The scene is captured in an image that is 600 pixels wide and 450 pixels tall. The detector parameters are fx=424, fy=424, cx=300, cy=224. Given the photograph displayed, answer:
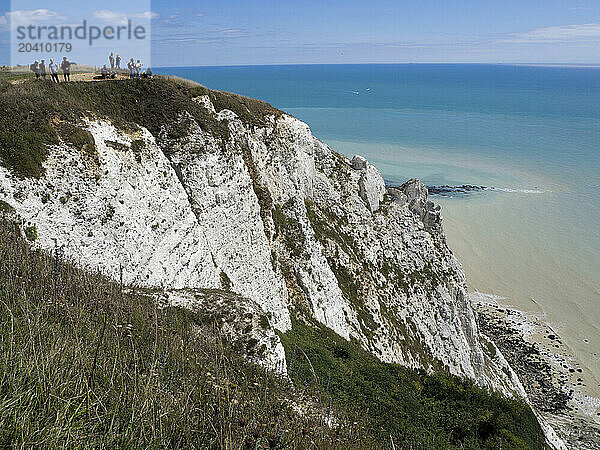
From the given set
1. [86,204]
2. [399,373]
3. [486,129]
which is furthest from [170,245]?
[486,129]

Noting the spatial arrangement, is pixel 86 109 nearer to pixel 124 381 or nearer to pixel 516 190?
pixel 124 381

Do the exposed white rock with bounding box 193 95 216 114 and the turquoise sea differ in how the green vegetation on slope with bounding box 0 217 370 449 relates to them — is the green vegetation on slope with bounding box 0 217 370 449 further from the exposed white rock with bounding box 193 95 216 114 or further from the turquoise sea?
the turquoise sea

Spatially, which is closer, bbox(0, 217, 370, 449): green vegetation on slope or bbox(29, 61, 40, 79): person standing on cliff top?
bbox(0, 217, 370, 449): green vegetation on slope

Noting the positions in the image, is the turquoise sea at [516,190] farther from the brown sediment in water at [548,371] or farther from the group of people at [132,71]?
the group of people at [132,71]

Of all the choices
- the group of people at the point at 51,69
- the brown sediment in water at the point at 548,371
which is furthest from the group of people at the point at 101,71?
the brown sediment in water at the point at 548,371

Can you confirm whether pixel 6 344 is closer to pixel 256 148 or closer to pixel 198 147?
pixel 198 147

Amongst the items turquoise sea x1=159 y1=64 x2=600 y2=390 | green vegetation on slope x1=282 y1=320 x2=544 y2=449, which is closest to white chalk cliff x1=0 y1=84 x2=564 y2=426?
green vegetation on slope x1=282 y1=320 x2=544 y2=449
